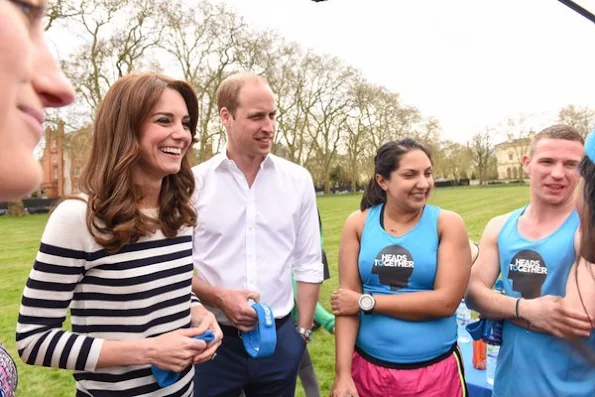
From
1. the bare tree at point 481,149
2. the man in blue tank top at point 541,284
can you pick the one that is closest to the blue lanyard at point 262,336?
the man in blue tank top at point 541,284

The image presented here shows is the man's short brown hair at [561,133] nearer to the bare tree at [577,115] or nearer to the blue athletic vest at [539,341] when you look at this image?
the blue athletic vest at [539,341]

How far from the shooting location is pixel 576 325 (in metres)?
1.93

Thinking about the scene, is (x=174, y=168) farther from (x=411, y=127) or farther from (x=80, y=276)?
(x=411, y=127)

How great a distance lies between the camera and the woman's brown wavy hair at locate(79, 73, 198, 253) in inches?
68.3

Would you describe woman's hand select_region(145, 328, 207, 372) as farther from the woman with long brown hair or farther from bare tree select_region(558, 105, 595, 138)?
bare tree select_region(558, 105, 595, 138)

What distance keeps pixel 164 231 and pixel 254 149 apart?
0.91 metres

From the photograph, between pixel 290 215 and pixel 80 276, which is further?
pixel 290 215

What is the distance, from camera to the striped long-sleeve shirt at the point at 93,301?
5.35ft

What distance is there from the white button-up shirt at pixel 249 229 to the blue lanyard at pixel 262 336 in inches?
10.1

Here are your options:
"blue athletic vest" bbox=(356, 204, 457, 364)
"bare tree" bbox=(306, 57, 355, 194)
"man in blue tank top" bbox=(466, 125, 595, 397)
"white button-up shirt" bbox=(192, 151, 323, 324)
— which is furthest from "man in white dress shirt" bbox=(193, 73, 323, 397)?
"bare tree" bbox=(306, 57, 355, 194)

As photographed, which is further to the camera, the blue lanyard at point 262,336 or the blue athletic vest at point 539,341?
the blue lanyard at point 262,336

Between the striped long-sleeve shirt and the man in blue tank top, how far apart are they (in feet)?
5.31

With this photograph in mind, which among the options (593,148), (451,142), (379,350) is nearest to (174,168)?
(379,350)

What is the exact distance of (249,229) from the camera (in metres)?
2.63
